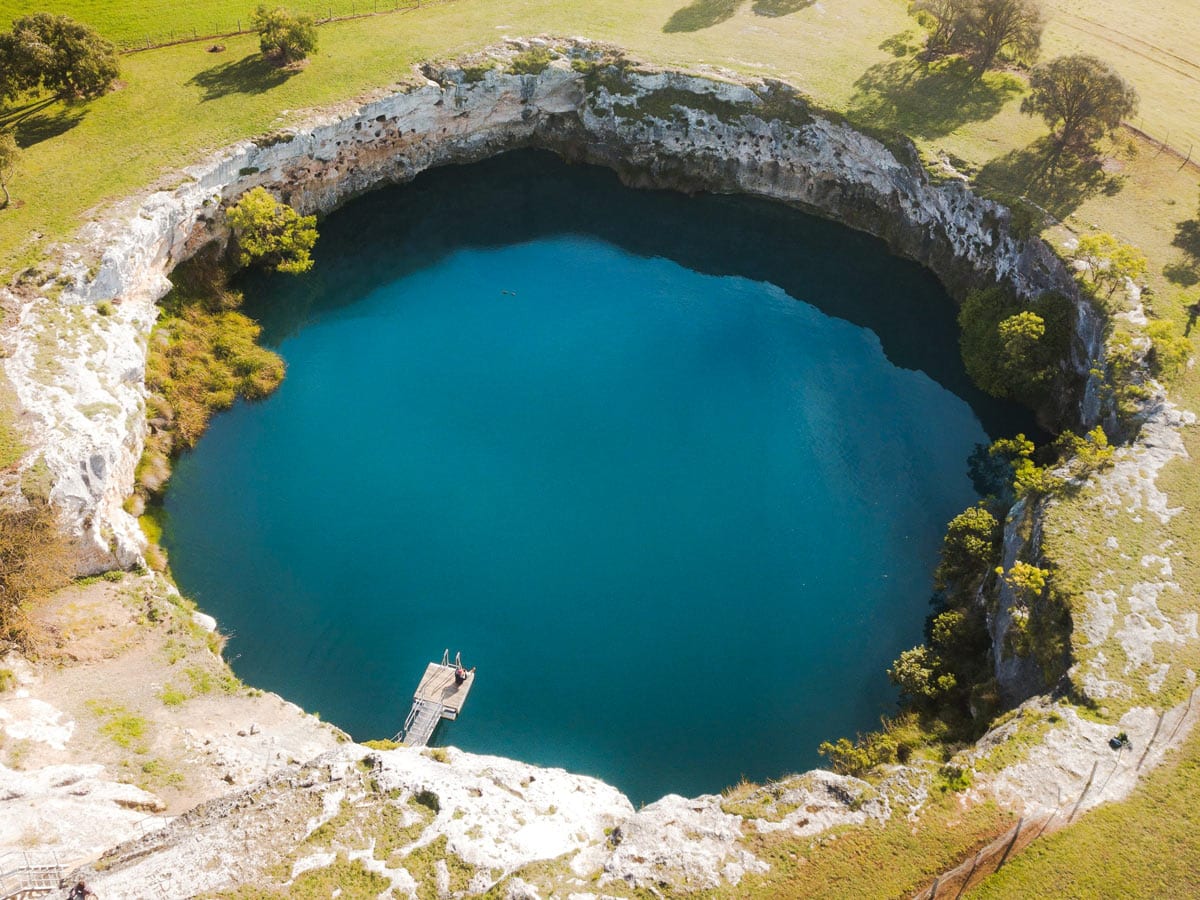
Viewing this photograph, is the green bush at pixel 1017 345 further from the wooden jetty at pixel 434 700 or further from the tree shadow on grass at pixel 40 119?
the tree shadow on grass at pixel 40 119

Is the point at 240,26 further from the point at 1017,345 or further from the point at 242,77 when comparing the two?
the point at 1017,345

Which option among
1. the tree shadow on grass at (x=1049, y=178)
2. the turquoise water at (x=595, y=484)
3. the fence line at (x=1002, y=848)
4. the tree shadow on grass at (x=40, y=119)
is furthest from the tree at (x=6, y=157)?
the tree shadow on grass at (x=1049, y=178)

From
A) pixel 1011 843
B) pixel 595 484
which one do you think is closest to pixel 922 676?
pixel 1011 843

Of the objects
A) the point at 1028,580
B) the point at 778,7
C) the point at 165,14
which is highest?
the point at 778,7

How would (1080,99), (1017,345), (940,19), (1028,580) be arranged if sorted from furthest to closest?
(940,19), (1080,99), (1017,345), (1028,580)

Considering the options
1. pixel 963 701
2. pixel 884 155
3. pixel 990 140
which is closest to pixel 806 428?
pixel 963 701

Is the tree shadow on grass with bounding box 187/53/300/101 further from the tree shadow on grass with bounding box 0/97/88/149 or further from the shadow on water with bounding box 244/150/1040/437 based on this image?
the shadow on water with bounding box 244/150/1040/437
